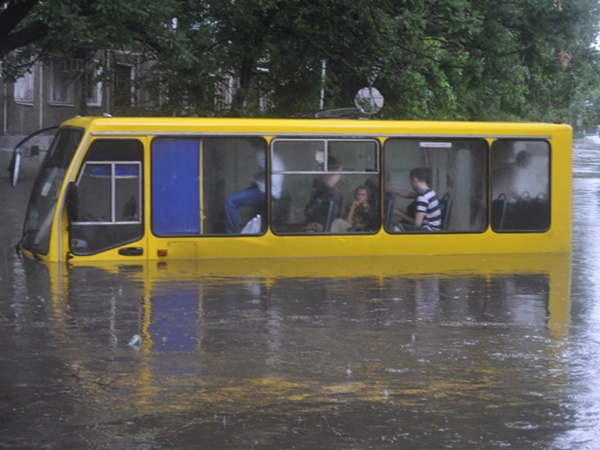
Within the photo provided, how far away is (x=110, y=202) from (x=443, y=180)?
475 centimetres

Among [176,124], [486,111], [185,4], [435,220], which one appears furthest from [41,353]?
[486,111]

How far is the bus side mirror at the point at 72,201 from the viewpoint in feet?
52.0

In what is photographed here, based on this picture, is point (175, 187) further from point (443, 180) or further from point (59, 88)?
point (59, 88)

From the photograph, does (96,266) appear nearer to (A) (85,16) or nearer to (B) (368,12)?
(A) (85,16)

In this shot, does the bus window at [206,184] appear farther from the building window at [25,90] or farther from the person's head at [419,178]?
the building window at [25,90]

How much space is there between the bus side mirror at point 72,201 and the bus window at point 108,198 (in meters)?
0.04

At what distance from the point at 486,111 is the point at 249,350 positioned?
34.1 meters

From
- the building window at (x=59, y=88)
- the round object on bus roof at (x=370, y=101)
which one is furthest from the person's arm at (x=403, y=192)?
the building window at (x=59, y=88)

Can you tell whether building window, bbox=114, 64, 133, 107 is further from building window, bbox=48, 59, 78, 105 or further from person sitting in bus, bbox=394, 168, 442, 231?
building window, bbox=48, 59, 78, 105

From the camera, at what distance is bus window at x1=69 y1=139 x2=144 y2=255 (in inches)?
637

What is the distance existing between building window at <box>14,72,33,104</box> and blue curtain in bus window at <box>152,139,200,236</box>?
24251 mm

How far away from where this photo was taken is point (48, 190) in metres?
16.4

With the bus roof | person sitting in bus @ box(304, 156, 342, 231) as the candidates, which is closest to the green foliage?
the bus roof

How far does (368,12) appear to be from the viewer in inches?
998
